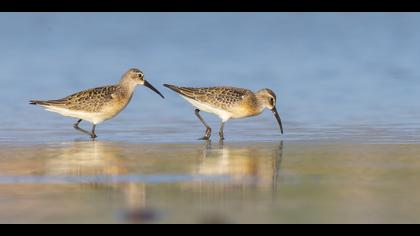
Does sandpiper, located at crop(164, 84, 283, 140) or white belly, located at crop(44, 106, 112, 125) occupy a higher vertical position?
sandpiper, located at crop(164, 84, 283, 140)

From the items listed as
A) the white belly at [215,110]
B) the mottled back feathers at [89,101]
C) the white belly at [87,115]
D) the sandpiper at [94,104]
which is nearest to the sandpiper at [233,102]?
the white belly at [215,110]

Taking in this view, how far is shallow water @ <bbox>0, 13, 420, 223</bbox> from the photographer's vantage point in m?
9.74

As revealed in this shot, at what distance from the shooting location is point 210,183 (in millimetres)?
11016

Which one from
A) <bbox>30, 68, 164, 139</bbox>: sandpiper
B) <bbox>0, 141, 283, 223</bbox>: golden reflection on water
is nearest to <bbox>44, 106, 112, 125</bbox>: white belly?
<bbox>30, 68, 164, 139</bbox>: sandpiper

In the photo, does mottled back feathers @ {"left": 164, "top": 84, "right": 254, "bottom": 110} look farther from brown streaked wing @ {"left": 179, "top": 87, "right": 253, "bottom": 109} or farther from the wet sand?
the wet sand

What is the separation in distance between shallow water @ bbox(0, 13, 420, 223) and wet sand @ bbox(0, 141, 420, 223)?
0.07 feet

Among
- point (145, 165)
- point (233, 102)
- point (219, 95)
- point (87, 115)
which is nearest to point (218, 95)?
point (219, 95)

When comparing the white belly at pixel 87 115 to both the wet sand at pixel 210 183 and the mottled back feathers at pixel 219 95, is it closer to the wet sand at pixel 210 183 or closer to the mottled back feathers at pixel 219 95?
the mottled back feathers at pixel 219 95

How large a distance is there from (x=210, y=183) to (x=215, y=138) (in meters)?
4.66

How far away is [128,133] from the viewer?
630 inches

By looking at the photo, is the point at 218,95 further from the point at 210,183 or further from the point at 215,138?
the point at 210,183

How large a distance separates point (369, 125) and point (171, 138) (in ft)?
10.6
